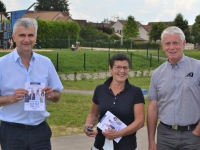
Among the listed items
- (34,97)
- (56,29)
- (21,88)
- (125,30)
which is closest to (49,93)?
(34,97)

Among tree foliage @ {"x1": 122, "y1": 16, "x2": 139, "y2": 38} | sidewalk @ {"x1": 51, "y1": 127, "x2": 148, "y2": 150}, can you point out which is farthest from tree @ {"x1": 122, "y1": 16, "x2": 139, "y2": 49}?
sidewalk @ {"x1": 51, "y1": 127, "x2": 148, "y2": 150}

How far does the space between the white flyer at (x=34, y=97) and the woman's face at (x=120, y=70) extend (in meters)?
0.75

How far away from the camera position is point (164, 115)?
169 inches

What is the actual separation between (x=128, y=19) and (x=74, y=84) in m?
58.8

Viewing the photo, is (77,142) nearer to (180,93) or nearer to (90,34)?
(180,93)

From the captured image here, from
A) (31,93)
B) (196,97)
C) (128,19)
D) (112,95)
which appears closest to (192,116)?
(196,97)

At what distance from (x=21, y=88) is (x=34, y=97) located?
17cm

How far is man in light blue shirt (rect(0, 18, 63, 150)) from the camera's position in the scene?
4.05 m

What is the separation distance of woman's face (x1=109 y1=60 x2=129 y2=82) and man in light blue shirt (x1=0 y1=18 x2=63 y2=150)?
26.7 inches

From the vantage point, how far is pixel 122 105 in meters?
4.16

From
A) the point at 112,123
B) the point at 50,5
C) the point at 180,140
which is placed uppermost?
the point at 50,5

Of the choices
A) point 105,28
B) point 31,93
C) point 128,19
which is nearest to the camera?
point 31,93

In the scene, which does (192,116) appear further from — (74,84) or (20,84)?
(74,84)

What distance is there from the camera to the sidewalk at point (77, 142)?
7.41m
